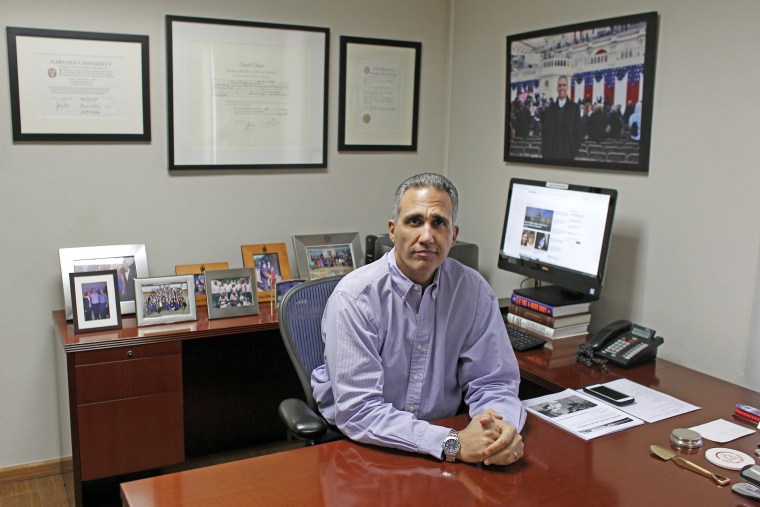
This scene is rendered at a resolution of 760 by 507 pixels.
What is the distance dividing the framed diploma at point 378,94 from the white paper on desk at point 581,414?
1843 millimetres

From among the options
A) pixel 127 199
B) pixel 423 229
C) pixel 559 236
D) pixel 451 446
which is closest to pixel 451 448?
pixel 451 446

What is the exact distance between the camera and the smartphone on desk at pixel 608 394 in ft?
6.61

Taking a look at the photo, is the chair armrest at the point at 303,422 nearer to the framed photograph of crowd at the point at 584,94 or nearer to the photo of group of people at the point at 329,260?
the photo of group of people at the point at 329,260

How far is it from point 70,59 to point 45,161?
1.41 ft

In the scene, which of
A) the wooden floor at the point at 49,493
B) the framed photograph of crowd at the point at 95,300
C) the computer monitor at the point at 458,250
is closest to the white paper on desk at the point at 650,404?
the computer monitor at the point at 458,250

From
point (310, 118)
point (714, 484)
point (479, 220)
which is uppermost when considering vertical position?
point (310, 118)

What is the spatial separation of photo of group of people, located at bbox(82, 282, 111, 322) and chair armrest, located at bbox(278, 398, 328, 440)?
3.54ft

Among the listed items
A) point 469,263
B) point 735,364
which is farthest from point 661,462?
point 469,263

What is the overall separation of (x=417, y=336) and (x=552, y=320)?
836 millimetres

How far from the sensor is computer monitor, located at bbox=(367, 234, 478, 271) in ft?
10.6

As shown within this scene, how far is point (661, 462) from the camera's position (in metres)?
1.67

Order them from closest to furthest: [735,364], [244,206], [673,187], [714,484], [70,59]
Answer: [714,484], [735,364], [673,187], [70,59], [244,206]

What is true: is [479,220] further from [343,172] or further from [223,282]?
[223,282]

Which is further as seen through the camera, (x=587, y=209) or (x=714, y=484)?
(x=587, y=209)
